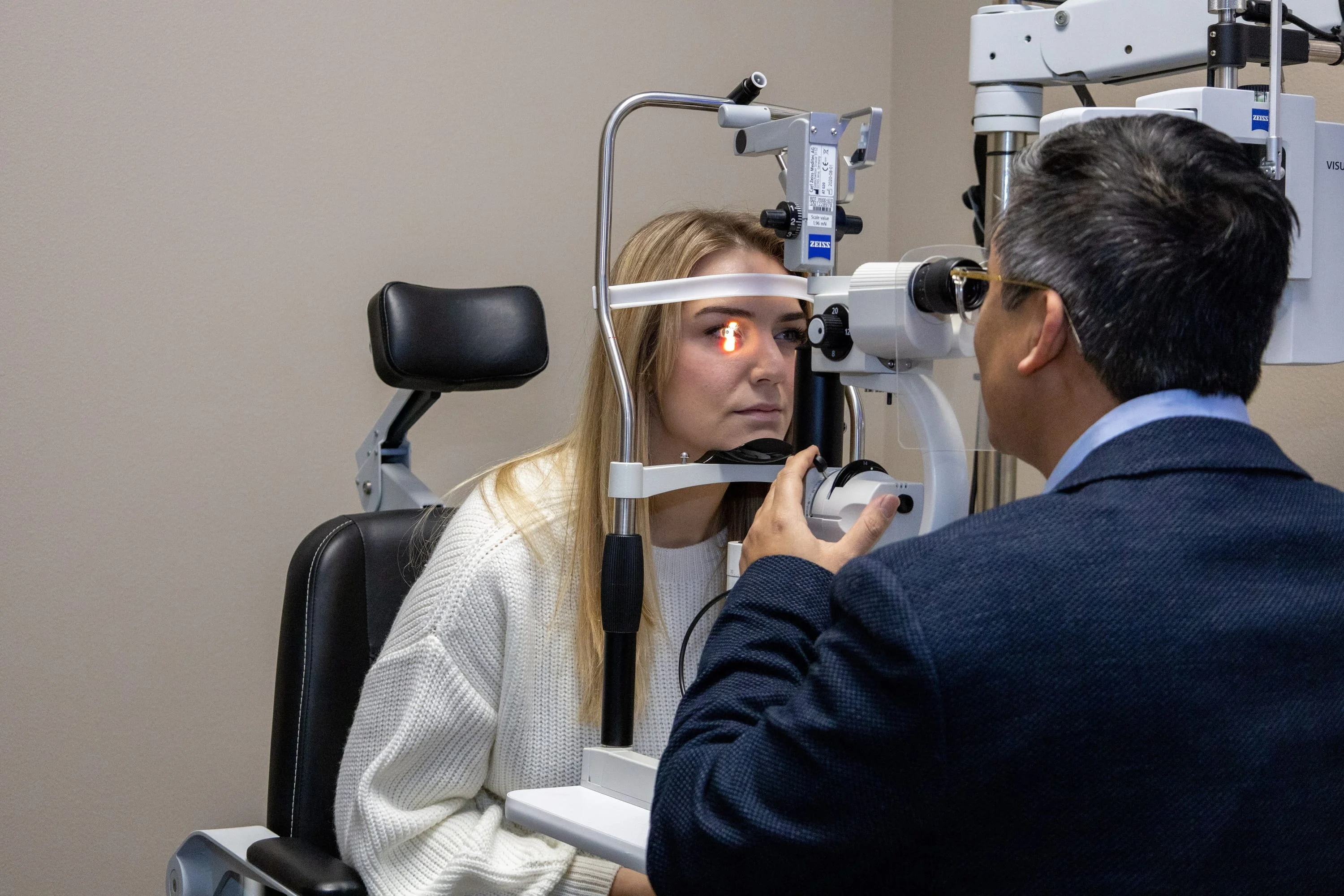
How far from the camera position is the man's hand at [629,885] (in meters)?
1.36

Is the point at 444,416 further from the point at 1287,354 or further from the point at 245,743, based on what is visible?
the point at 1287,354

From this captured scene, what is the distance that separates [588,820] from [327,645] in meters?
0.66

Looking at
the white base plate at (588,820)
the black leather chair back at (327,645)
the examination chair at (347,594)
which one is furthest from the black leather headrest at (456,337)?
the white base plate at (588,820)

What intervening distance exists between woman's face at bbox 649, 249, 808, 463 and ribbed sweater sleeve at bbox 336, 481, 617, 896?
257 millimetres

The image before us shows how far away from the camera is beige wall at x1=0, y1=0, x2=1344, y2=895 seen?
85.3 inches

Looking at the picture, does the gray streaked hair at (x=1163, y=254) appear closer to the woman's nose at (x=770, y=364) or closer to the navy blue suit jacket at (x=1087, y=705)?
the navy blue suit jacket at (x=1087, y=705)

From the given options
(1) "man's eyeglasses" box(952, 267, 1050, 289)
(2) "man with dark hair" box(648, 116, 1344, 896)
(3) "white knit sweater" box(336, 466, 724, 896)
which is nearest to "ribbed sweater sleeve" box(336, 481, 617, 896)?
(3) "white knit sweater" box(336, 466, 724, 896)

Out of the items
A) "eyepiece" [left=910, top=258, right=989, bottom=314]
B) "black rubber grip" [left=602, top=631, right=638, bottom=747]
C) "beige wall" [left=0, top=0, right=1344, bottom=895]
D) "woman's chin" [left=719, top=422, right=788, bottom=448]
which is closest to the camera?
"eyepiece" [left=910, top=258, right=989, bottom=314]

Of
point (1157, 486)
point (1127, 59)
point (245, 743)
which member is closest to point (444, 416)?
point (245, 743)

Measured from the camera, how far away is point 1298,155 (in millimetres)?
1200

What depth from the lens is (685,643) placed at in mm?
1357

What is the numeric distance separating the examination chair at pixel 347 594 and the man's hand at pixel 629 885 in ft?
1.18

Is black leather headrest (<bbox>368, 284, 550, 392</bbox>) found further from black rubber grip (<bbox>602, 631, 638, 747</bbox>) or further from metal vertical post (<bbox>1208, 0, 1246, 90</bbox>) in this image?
metal vertical post (<bbox>1208, 0, 1246, 90</bbox>)

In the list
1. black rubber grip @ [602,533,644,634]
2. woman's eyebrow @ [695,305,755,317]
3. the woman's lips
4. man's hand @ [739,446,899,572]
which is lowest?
black rubber grip @ [602,533,644,634]
